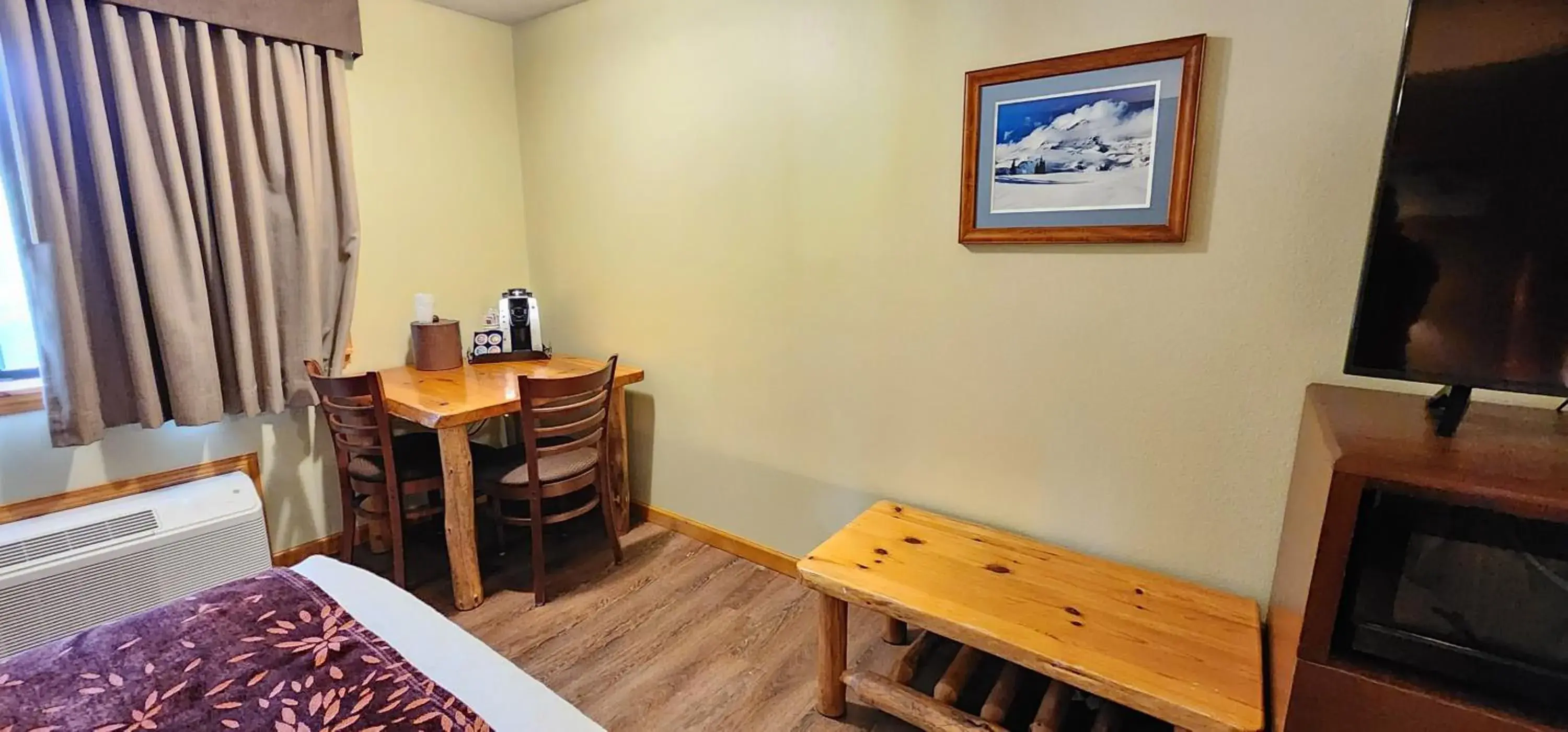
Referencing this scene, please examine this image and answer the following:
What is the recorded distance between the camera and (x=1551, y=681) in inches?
39.0

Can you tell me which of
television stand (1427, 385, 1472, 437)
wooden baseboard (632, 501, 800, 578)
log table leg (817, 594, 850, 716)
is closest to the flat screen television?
television stand (1427, 385, 1472, 437)

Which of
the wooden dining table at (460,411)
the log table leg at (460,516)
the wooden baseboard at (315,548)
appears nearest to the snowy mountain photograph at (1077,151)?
the wooden dining table at (460,411)

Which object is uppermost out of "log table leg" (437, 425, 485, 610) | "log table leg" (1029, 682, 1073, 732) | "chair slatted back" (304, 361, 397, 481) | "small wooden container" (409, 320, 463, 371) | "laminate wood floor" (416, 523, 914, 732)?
"small wooden container" (409, 320, 463, 371)

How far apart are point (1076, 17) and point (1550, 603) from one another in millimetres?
1456

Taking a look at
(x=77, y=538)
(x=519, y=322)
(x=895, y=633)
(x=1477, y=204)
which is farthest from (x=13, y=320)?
(x=1477, y=204)

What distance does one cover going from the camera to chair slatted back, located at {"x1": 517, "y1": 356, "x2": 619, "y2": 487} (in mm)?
2213

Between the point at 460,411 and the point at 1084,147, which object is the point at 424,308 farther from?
the point at 1084,147

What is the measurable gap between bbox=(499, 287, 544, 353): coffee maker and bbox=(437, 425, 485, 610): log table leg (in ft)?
2.57

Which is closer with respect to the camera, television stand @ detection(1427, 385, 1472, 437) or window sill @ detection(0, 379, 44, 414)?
television stand @ detection(1427, 385, 1472, 437)

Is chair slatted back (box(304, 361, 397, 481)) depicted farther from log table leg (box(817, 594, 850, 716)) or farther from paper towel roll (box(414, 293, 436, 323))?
log table leg (box(817, 594, 850, 716))

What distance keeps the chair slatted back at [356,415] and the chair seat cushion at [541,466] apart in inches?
12.7

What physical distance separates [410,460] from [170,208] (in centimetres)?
105

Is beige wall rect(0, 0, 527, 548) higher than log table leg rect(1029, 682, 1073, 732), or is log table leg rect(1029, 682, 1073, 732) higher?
beige wall rect(0, 0, 527, 548)

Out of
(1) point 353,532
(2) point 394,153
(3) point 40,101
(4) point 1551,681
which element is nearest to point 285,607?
(1) point 353,532
